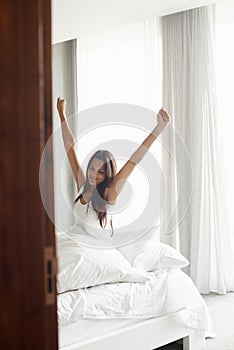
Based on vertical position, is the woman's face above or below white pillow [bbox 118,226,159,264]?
above

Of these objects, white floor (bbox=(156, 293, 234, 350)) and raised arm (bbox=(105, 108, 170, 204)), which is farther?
white floor (bbox=(156, 293, 234, 350))

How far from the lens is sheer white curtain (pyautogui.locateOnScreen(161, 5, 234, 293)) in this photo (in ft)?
14.9

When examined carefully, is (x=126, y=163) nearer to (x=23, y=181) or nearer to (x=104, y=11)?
(x=104, y=11)

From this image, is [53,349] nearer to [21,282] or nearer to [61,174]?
[21,282]

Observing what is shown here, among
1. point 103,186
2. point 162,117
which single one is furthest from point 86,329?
point 162,117

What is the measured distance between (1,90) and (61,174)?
4.99m

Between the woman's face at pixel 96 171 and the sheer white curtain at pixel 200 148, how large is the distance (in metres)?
1.68

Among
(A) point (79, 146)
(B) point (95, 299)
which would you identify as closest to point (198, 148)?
(A) point (79, 146)

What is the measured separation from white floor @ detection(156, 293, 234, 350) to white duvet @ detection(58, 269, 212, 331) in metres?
0.21

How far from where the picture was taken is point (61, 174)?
5770 millimetres

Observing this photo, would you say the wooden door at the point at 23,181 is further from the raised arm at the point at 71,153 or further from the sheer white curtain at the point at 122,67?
the sheer white curtain at the point at 122,67

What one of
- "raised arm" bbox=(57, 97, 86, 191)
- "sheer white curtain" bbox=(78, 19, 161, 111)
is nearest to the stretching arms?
"raised arm" bbox=(57, 97, 86, 191)

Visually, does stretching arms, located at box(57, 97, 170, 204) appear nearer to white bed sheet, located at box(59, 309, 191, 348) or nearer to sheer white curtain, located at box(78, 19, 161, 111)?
white bed sheet, located at box(59, 309, 191, 348)

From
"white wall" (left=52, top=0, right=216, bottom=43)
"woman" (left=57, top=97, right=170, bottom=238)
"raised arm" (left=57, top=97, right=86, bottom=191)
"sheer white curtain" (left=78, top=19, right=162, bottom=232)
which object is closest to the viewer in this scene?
"woman" (left=57, top=97, right=170, bottom=238)
